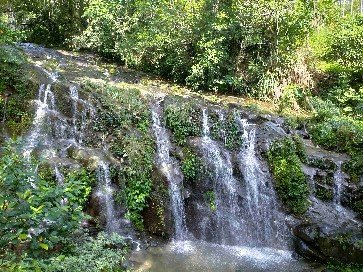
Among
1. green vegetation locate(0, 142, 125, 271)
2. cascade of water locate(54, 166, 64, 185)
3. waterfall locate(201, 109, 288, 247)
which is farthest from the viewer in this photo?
waterfall locate(201, 109, 288, 247)

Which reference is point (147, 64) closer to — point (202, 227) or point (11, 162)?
point (202, 227)

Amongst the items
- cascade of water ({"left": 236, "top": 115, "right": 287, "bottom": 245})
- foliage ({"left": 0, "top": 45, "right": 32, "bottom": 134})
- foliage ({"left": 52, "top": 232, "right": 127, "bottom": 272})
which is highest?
foliage ({"left": 0, "top": 45, "right": 32, "bottom": 134})

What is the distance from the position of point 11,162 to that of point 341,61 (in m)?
16.0

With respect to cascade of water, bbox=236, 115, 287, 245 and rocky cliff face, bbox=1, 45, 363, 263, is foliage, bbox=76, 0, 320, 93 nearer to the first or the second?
rocky cliff face, bbox=1, 45, 363, 263

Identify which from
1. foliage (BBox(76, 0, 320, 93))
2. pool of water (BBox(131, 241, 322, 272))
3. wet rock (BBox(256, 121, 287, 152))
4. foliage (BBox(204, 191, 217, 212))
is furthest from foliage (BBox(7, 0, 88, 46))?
pool of water (BBox(131, 241, 322, 272))

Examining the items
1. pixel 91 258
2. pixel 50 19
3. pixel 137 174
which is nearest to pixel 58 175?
pixel 137 174

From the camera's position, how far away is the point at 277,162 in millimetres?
11156

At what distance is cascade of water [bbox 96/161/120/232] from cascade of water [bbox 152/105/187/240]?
1491mm

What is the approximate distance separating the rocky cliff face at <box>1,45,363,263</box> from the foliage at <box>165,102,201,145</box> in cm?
3

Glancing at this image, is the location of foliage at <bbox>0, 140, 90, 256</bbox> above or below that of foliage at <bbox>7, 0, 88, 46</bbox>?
below

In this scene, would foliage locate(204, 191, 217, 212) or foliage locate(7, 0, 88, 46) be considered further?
foliage locate(7, 0, 88, 46)

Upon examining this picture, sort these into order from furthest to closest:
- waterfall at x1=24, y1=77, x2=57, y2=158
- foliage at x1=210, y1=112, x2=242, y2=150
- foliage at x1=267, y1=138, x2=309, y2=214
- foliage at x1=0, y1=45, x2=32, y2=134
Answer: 1. foliage at x1=210, y1=112, x2=242, y2=150
2. foliage at x1=0, y1=45, x2=32, y2=134
3. foliage at x1=267, y1=138, x2=309, y2=214
4. waterfall at x1=24, y1=77, x2=57, y2=158

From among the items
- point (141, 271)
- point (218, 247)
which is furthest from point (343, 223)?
point (141, 271)

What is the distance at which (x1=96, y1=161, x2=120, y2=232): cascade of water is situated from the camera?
9.09 m
